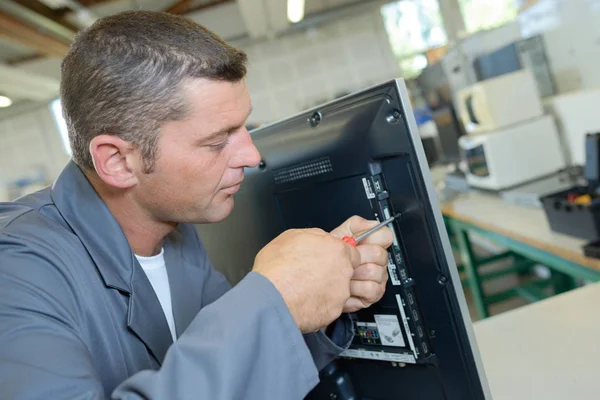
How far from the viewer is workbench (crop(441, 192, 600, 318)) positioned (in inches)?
67.8

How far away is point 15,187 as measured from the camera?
278 inches

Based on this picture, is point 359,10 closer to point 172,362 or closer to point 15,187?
point 15,187

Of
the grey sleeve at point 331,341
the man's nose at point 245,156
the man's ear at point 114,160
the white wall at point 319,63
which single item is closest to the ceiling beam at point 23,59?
the white wall at point 319,63

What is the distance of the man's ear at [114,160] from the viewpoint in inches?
32.1

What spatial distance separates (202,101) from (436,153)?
399cm

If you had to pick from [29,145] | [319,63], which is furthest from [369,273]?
[29,145]

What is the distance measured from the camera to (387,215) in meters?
0.74

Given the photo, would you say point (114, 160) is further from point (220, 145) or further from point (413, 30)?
point (413, 30)

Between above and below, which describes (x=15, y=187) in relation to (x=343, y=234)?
above

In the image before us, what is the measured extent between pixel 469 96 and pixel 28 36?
147 inches

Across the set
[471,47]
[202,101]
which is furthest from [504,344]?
[471,47]

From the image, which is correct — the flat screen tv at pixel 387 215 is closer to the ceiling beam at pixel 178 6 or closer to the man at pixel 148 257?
the man at pixel 148 257

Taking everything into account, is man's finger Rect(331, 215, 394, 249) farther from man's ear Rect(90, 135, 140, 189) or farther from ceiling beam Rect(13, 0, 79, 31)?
ceiling beam Rect(13, 0, 79, 31)

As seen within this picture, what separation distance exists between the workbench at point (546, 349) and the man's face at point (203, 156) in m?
0.58
